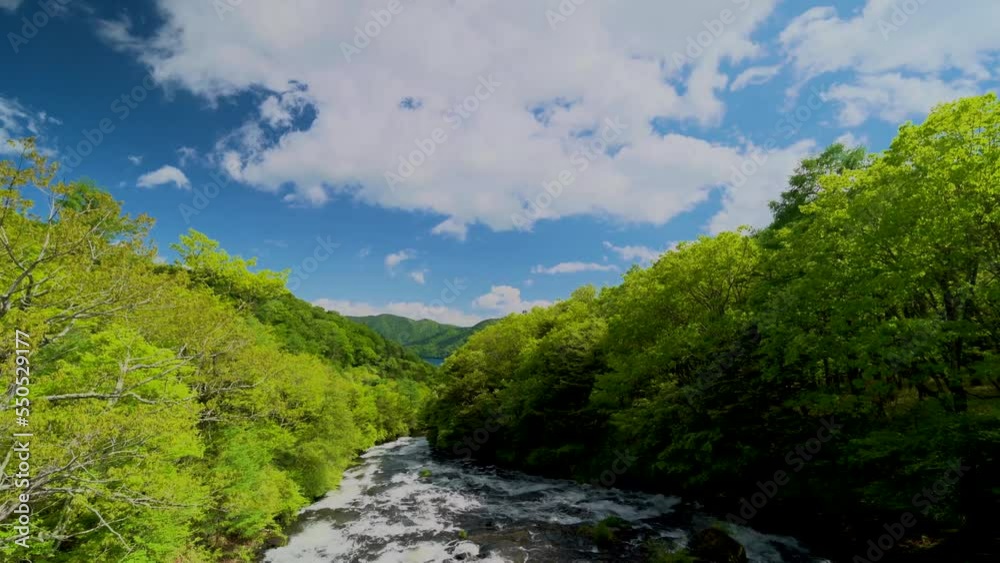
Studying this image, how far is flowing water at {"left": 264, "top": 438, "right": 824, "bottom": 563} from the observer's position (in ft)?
70.4

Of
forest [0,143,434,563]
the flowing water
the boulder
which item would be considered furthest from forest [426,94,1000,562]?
forest [0,143,434,563]

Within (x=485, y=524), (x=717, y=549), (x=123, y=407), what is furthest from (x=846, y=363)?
(x=123, y=407)

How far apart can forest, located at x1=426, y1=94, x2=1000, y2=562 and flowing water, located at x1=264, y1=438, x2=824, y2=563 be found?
2.68 meters

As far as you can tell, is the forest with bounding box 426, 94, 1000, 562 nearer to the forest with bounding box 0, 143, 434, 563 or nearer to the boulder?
the boulder

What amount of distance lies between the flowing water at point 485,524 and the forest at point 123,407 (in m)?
3.50

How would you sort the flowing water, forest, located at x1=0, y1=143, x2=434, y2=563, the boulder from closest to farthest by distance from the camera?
forest, located at x1=0, y1=143, x2=434, y2=563
the boulder
the flowing water

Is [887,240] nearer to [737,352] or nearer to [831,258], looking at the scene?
[831,258]

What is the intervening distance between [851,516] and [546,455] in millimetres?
24811

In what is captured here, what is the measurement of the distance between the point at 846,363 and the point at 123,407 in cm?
2626

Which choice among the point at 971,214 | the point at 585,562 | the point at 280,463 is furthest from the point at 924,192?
the point at 280,463

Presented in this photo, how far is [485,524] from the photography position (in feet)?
87.6

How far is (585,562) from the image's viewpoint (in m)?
20.2

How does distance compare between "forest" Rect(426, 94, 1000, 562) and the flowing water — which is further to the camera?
the flowing water

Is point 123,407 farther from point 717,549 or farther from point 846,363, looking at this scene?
point 846,363
